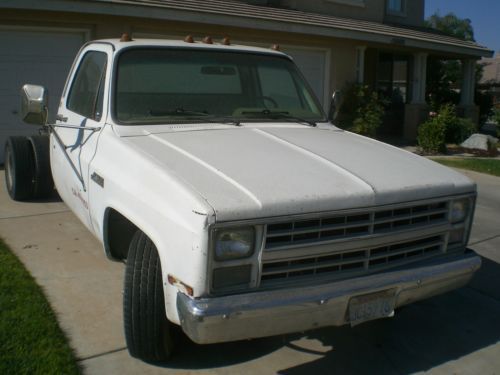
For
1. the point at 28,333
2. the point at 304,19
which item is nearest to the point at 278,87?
the point at 28,333

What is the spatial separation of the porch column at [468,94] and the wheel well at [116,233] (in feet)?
54.0

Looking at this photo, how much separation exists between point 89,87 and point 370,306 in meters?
3.00

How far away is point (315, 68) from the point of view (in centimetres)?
1377

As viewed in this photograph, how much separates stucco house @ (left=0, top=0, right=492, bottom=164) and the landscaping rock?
1.84 meters

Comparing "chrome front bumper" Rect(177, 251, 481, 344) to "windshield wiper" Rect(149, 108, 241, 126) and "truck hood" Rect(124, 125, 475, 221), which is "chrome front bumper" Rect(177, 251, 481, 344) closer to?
"truck hood" Rect(124, 125, 475, 221)

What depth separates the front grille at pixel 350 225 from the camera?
2965mm

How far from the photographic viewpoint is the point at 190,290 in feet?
9.34

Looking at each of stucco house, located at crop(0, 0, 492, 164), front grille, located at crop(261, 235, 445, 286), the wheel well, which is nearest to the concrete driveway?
the wheel well

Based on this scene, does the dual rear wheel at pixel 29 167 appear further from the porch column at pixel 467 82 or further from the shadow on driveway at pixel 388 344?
the porch column at pixel 467 82

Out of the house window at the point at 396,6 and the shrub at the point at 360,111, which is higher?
the house window at the point at 396,6

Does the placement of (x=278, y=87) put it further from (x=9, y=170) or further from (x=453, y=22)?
(x=453, y=22)

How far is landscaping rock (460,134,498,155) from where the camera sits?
47.5ft

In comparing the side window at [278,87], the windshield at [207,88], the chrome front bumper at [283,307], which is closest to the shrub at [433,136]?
the windshield at [207,88]

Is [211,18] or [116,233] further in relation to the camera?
[211,18]
